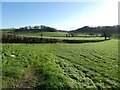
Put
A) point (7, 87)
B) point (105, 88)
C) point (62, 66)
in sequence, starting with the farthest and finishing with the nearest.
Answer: point (62, 66)
point (105, 88)
point (7, 87)

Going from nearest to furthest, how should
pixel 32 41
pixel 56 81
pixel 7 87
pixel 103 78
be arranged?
pixel 7 87, pixel 56 81, pixel 103 78, pixel 32 41

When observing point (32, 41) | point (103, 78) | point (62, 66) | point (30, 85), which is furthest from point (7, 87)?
point (32, 41)

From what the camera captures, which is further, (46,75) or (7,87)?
(46,75)

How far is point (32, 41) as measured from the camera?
4266 centimetres

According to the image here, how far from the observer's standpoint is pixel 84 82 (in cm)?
1752

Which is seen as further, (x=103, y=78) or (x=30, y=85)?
(x=103, y=78)

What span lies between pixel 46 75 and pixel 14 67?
2872 millimetres

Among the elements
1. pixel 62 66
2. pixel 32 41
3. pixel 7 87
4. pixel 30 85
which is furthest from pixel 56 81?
pixel 32 41

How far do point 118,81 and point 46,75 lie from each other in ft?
23.3

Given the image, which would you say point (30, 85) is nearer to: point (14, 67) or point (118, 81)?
point (14, 67)

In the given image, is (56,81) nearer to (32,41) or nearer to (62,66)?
(62,66)

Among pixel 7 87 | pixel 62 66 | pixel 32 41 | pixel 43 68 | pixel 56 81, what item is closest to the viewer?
pixel 7 87

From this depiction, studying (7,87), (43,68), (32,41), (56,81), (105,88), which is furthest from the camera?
(32,41)

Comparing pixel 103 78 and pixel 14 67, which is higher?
pixel 14 67
